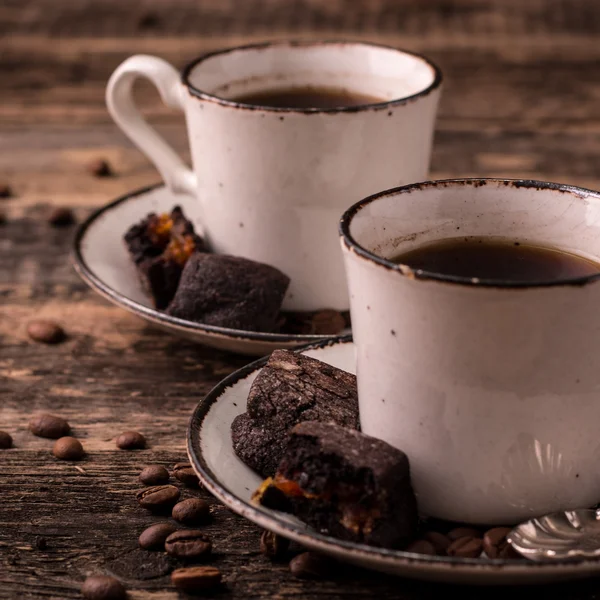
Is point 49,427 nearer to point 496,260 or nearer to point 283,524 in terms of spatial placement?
point 283,524

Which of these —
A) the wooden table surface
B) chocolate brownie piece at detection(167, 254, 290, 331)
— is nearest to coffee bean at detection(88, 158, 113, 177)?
the wooden table surface

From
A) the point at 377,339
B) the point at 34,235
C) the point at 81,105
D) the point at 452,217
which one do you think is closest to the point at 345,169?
the point at 452,217

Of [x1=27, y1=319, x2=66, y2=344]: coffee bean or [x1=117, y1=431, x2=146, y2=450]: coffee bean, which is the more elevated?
[x1=27, y1=319, x2=66, y2=344]: coffee bean

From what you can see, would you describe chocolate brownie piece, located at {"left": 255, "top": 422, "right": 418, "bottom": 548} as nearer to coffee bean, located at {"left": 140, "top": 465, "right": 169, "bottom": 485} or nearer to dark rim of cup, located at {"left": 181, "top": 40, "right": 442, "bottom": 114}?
coffee bean, located at {"left": 140, "top": 465, "right": 169, "bottom": 485}

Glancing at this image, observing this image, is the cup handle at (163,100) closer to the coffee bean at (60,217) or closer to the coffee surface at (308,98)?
the coffee surface at (308,98)

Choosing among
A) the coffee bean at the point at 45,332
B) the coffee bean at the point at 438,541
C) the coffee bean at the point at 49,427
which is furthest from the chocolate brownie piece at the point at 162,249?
the coffee bean at the point at 438,541
